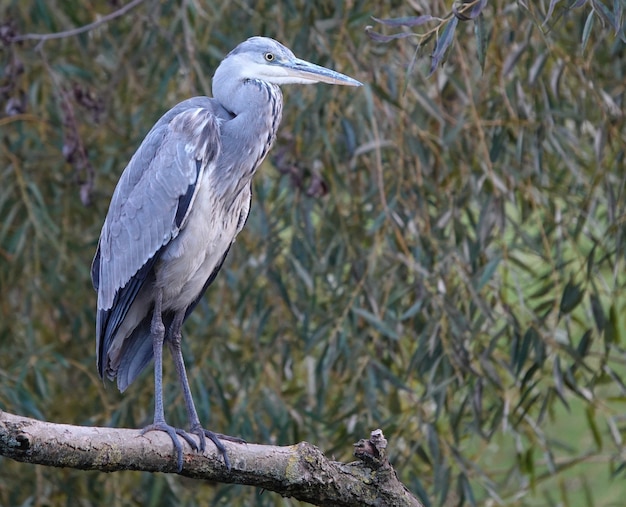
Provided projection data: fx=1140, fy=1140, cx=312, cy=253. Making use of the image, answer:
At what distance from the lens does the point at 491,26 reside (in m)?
3.13

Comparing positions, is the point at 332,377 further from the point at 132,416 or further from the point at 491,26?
the point at 491,26

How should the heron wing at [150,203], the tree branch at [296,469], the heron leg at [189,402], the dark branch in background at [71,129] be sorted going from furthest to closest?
the dark branch in background at [71,129] < the heron wing at [150,203] < the heron leg at [189,402] < the tree branch at [296,469]

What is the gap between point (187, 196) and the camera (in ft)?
8.62

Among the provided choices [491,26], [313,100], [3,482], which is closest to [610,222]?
[491,26]

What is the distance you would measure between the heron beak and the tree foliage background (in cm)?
37

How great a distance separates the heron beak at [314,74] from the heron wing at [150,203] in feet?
0.72

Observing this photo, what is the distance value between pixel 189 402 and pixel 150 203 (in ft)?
1.57

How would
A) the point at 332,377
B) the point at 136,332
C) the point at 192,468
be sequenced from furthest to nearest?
1. the point at 332,377
2. the point at 136,332
3. the point at 192,468

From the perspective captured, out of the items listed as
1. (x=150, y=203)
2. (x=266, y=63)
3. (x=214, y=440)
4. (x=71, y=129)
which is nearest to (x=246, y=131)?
(x=266, y=63)

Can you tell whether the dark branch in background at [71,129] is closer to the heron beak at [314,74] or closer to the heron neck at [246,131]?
the heron neck at [246,131]

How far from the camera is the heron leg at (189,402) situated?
7.34ft

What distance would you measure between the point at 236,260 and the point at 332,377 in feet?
1.46

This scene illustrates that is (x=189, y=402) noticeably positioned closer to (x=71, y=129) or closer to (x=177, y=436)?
(x=177, y=436)

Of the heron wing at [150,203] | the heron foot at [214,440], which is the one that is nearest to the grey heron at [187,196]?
the heron wing at [150,203]
